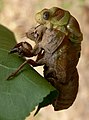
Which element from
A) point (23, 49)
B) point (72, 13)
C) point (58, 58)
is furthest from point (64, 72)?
point (72, 13)

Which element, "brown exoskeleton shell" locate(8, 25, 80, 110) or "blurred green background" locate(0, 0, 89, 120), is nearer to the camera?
"brown exoskeleton shell" locate(8, 25, 80, 110)

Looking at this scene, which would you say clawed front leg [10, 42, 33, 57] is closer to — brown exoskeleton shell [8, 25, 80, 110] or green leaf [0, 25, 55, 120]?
brown exoskeleton shell [8, 25, 80, 110]

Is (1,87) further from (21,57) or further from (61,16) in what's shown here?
(61,16)

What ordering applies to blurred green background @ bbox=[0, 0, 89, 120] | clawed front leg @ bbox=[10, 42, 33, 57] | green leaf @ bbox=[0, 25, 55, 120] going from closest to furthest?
green leaf @ bbox=[0, 25, 55, 120] < clawed front leg @ bbox=[10, 42, 33, 57] < blurred green background @ bbox=[0, 0, 89, 120]

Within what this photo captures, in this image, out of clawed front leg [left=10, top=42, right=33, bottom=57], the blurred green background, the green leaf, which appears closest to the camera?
the green leaf

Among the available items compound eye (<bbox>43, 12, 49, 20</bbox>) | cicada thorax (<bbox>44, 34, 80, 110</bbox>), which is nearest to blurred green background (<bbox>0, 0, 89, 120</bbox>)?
cicada thorax (<bbox>44, 34, 80, 110</bbox>)

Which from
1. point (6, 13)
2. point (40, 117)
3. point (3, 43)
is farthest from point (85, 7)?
point (3, 43)
